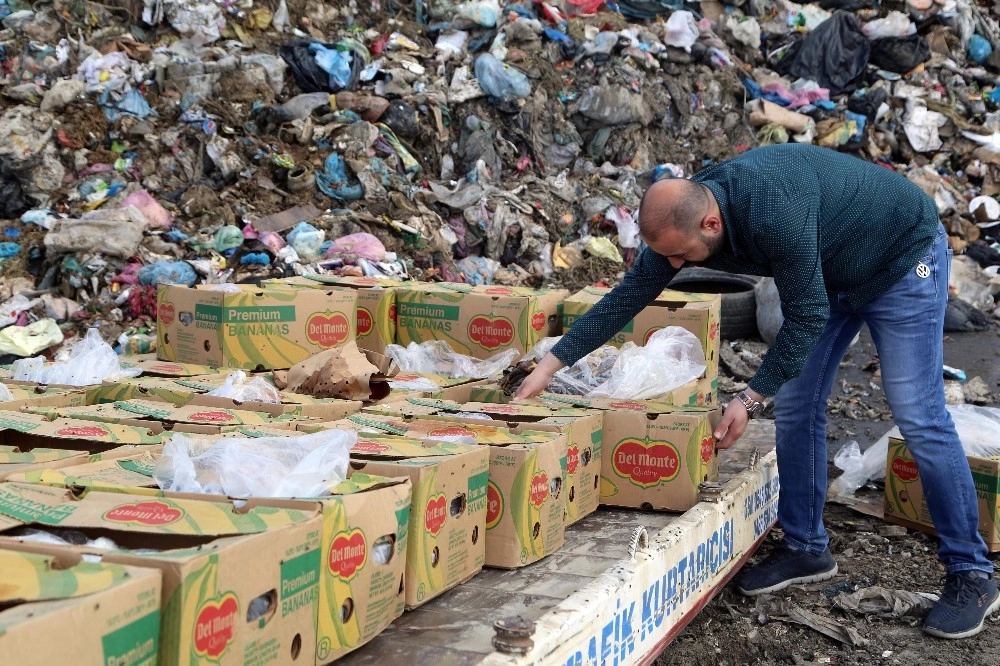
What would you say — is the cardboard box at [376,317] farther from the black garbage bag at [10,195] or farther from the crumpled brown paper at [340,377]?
the black garbage bag at [10,195]

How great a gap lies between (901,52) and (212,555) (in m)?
12.7

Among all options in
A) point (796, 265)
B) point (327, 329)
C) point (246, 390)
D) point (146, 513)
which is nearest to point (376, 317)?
point (327, 329)

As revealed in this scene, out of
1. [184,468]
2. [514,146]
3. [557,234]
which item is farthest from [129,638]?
[514,146]

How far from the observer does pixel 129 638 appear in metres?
1.44

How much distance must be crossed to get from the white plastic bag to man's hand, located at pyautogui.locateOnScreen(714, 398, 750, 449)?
202 cm

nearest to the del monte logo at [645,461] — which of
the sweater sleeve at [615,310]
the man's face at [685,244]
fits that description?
the sweater sleeve at [615,310]

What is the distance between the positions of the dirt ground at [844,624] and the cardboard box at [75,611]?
6.07 ft

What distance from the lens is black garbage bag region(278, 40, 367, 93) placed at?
10.0 meters

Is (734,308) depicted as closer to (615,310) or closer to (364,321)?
(364,321)

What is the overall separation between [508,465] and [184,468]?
2.75 ft

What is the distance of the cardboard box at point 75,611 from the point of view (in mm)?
1286

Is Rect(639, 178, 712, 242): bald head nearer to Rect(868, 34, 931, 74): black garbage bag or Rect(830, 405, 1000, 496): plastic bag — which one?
Rect(830, 405, 1000, 496): plastic bag

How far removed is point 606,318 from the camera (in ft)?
10.8

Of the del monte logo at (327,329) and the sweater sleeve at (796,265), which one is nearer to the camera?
the sweater sleeve at (796,265)
